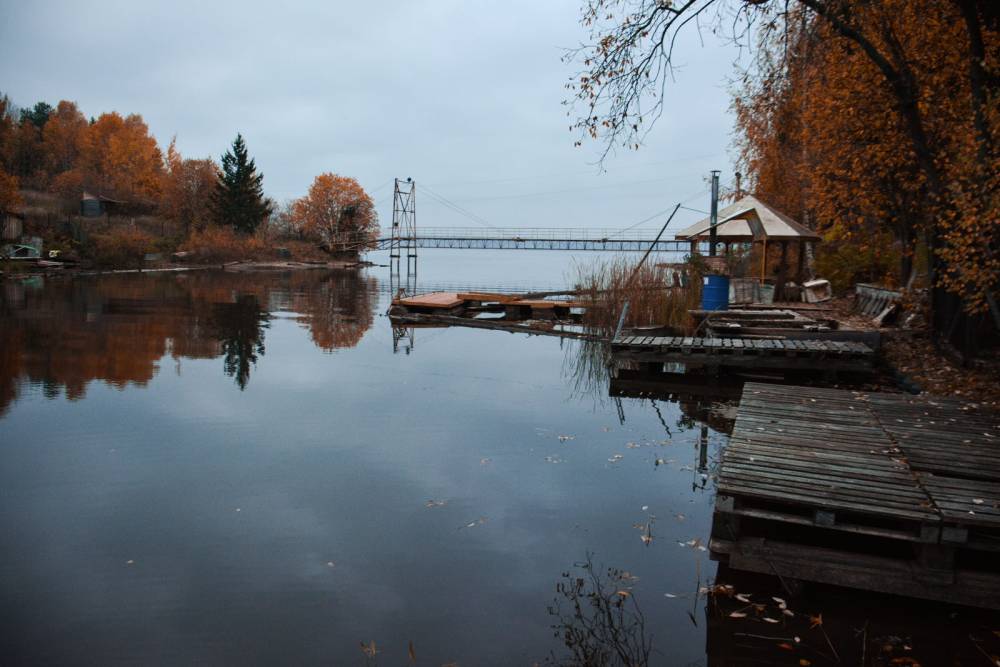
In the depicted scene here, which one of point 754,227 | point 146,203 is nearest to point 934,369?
point 754,227

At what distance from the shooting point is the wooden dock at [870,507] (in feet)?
13.8

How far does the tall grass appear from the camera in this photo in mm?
15438

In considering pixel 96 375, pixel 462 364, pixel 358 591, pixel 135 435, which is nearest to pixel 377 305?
pixel 462 364

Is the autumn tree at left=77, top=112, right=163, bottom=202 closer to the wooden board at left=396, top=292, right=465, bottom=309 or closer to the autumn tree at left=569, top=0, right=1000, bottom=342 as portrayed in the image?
the wooden board at left=396, top=292, right=465, bottom=309

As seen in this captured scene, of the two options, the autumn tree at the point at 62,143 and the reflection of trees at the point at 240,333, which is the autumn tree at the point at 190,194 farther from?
the reflection of trees at the point at 240,333

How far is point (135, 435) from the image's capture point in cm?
814

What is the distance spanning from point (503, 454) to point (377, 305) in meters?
19.2

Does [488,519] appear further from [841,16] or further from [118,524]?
[841,16]

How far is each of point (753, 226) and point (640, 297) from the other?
4337 millimetres

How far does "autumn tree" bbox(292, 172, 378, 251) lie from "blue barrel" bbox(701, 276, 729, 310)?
58591mm

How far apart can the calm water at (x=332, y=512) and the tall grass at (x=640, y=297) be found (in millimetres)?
3312

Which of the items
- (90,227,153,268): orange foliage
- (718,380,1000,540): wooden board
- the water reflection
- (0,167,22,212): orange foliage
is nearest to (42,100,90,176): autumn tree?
(90,227,153,268): orange foliage

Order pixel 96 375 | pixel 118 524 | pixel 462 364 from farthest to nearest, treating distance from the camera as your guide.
A: pixel 462 364
pixel 96 375
pixel 118 524

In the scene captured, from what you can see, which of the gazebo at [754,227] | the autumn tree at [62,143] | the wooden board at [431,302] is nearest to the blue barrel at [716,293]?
the gazebo at [754,227]
